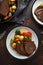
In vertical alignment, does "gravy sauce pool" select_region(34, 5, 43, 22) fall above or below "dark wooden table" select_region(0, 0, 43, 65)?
above

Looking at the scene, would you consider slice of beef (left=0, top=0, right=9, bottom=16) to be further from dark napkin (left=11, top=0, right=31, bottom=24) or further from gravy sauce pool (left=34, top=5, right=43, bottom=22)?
gravy sauce pool (left=34, top=5, right=43, bottom=22)

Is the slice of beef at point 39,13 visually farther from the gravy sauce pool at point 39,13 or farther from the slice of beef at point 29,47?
the slice of beef at point 29,47

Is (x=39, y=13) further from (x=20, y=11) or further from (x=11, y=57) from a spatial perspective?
(x=11, y=57)

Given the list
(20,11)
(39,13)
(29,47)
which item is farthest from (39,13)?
(29,47)

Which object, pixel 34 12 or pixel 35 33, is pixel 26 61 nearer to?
pixel 35 33

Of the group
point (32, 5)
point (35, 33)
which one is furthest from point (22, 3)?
point (35, 33)

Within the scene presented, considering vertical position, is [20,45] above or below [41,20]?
below

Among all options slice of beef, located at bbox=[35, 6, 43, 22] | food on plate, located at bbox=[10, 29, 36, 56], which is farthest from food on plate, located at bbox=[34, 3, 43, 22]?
food on plate, located at bbox=[10, 29, 36, 56]
